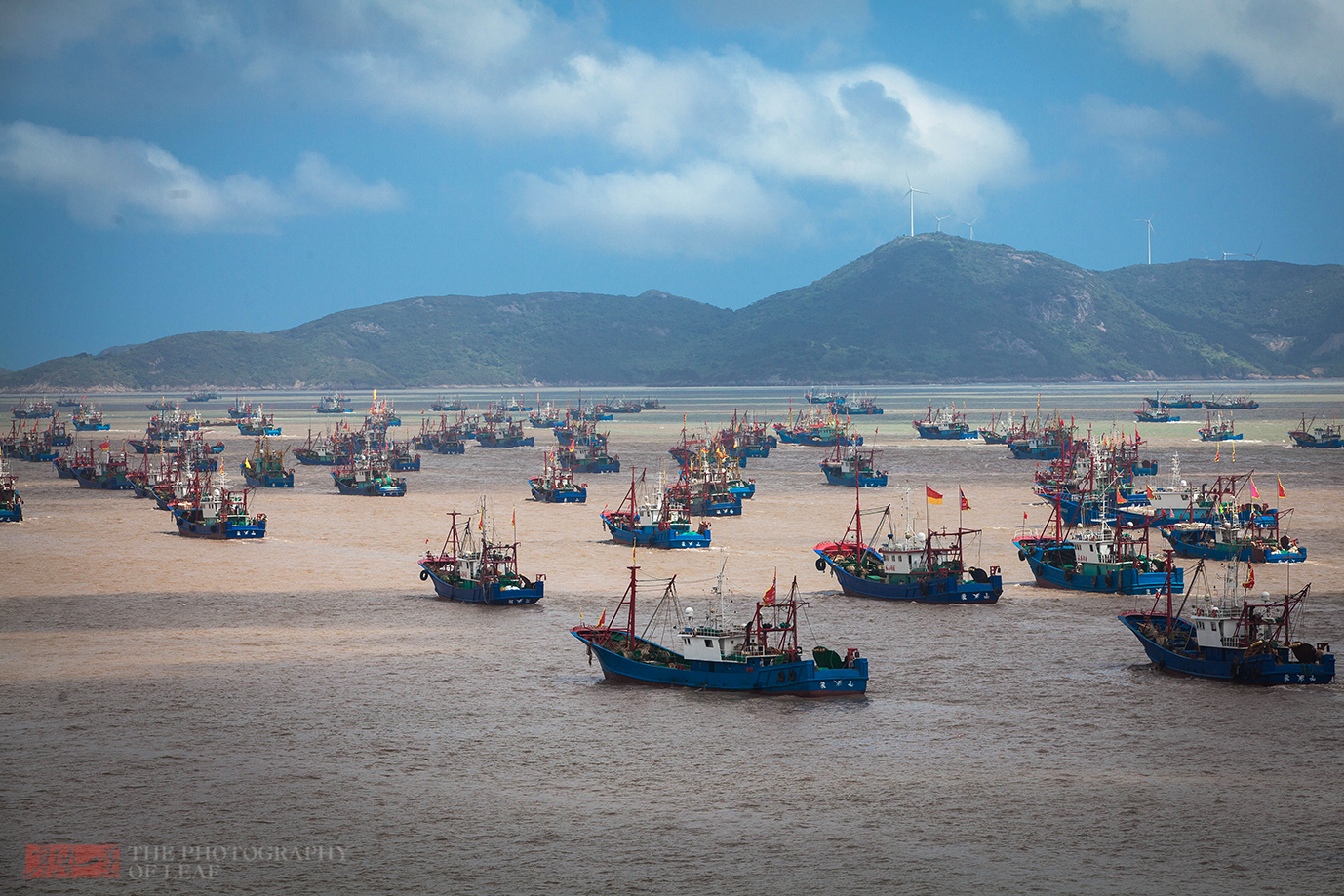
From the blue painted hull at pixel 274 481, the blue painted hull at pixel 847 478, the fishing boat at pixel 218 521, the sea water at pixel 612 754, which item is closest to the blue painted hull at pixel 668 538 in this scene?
the sea water at pixel 612 754

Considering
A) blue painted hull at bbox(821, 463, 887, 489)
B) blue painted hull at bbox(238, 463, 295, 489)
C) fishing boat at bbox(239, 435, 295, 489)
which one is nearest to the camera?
blue painted hull at bbox(821, 463, 887, 489)

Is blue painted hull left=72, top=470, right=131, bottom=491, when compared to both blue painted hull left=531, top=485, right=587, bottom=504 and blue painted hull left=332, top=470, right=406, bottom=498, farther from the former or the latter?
blue painted hull left=531, top=485, right=587, bottom=504

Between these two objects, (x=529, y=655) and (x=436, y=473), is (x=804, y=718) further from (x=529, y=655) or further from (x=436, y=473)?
(x=436, y=473)

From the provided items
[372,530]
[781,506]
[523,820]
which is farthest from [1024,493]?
[523,820]

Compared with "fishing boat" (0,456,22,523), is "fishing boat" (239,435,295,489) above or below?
above

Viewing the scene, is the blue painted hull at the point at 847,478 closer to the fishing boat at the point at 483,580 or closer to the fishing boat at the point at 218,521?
the fishing boat at the point at 218,521

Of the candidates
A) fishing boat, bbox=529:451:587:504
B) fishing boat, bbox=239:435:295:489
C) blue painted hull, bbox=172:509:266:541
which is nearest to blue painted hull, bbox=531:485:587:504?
fishing boat, bbox=529:451:587:504

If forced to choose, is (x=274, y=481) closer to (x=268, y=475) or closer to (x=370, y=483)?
(x=268, y=475)
